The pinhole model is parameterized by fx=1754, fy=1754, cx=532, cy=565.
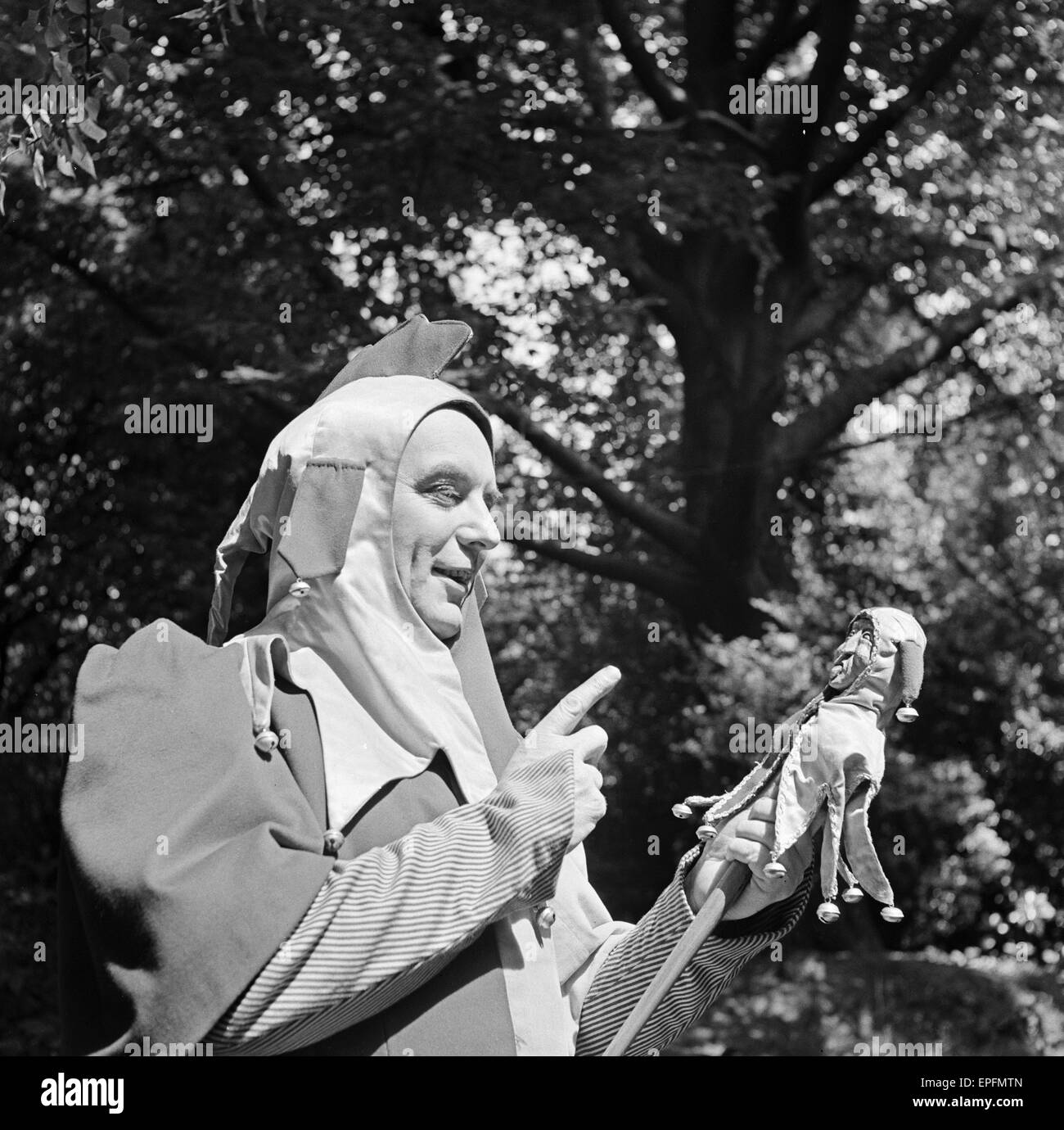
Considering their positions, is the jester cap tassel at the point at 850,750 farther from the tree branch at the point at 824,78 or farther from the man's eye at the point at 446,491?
the tree branch at the point at 824,78

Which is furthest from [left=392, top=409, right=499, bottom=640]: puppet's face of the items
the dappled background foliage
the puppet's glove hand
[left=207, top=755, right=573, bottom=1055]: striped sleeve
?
the dappled background foliage

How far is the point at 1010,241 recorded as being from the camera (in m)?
10.9

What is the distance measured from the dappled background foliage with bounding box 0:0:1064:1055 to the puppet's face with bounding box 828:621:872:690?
6114mm

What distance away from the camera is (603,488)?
31.4 feet

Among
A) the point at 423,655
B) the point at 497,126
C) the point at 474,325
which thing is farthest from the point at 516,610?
the point at 423,655

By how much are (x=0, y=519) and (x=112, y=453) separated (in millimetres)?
863

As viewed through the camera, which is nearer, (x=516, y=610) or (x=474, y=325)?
(x=474, y=325)

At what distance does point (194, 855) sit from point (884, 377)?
8.49 m

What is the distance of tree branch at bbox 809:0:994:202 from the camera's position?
10016 mm

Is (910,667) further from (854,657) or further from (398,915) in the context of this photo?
(398,915)

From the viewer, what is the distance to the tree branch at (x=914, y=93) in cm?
1002

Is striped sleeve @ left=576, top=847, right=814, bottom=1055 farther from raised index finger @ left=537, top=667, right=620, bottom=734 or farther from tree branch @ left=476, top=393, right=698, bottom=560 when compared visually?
tree branch @ left=476, top=393, right=698, bottom=560

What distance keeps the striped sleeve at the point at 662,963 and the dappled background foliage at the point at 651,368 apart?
19.5 feet
